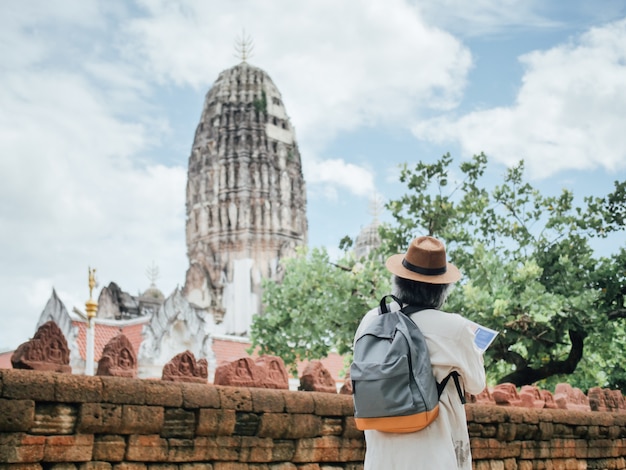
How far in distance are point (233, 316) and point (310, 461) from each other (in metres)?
45.8

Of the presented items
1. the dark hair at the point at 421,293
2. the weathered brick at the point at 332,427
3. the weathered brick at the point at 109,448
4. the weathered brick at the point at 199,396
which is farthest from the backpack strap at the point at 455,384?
the weathered brick at the point at 332,427

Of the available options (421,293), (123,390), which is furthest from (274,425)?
(421,293)

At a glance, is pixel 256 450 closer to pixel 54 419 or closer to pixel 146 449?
pixel 146 449

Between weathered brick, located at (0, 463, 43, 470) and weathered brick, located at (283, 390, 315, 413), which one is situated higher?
weathered brick, located at (283, 390, 315, 413)

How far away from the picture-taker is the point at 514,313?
1480 cm

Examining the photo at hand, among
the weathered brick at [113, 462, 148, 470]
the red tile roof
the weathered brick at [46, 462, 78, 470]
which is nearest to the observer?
the weathered brick at [46, 462, 78, 470]

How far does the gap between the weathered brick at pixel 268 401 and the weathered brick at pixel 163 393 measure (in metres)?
0.60

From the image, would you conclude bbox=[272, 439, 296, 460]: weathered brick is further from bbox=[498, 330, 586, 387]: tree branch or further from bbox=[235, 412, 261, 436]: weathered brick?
bbox=[498, 330, 586, 387]: tree branch

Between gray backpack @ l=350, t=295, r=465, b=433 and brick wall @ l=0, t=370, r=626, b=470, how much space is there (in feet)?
5.20

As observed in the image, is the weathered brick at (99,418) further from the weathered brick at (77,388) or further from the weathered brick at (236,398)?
the weathered brick at (236,398)

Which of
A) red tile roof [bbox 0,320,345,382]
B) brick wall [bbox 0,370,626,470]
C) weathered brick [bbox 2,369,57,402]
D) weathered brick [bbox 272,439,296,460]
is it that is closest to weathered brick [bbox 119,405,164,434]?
brick wall [bbox 0,370,626,470]

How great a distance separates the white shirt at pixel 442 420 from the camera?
380cm

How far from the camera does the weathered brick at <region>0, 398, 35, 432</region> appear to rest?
168 inches

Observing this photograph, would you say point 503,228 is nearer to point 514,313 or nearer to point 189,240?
point 514,313
